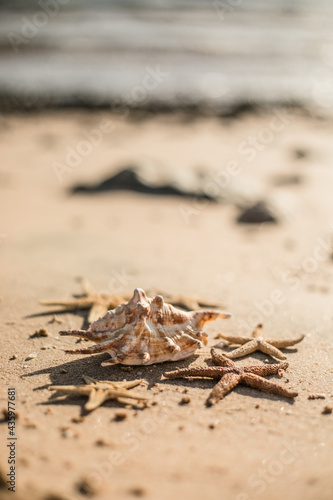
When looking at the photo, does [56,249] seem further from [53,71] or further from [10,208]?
[53,71]

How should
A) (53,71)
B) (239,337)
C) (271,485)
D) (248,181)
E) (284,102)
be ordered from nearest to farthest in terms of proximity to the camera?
(271,485)
(239,337)
(248,181)
(284,102)
(53,71)

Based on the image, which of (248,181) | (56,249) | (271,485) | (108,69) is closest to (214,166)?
(248,181)

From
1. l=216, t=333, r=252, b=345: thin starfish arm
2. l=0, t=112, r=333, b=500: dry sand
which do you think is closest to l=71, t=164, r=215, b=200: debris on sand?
l=0, t=112, r=333, b=500: dry sand

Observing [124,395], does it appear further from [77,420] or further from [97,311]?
[97,311]

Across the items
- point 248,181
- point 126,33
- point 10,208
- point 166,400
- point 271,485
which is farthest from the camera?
point 126,33

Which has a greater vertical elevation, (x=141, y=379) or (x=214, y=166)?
(x=141, y=379)

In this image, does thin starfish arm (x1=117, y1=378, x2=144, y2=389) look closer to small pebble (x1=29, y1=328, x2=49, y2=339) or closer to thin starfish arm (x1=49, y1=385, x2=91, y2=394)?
thin starfish arm (x1=49, y1=385, x2=91, y2=394)

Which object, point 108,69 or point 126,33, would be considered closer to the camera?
point 108,69

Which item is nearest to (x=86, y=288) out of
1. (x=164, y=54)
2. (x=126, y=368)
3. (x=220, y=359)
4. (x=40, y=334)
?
(x=40, y=334)
